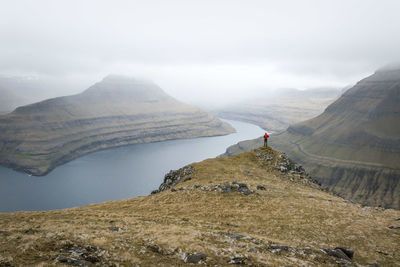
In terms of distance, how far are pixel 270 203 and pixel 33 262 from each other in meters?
27.3

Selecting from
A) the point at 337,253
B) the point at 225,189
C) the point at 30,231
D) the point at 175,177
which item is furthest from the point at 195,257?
the point at 175,177

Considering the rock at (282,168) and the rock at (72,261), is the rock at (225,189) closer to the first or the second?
the rock at (282,168)

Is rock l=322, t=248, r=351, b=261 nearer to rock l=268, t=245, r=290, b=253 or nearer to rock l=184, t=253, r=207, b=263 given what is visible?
rock l=268, t=245, r=290, b=253

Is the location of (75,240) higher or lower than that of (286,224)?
higher

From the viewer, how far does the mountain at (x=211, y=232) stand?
1816cm

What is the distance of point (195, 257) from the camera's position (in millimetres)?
17812

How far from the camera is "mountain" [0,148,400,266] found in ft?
59.6

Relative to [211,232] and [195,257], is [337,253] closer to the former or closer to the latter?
[211,232]

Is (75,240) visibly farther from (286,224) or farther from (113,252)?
(286,224)

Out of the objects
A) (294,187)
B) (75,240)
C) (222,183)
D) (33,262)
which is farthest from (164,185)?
(33,262)

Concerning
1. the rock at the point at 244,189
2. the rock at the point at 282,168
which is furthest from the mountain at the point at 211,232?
the rock at the point at 282,168

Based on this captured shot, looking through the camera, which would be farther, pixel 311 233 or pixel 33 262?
pixel 311 233

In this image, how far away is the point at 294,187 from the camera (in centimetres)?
4638

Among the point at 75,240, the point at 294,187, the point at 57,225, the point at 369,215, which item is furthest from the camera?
the point at 294,187
